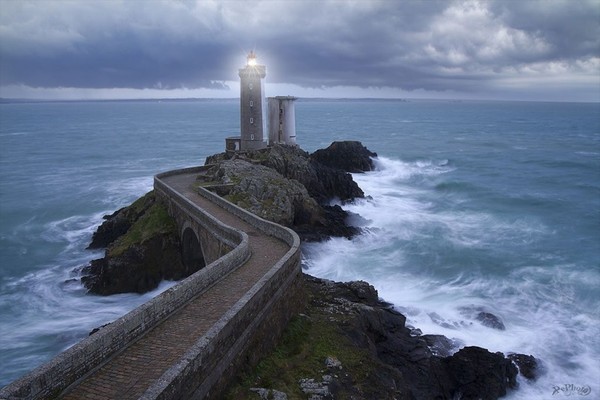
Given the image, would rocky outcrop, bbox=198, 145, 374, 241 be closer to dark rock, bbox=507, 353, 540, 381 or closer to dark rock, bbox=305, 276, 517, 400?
dark rock, bbox=305, 276, 517, 400

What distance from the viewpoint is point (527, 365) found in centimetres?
1712

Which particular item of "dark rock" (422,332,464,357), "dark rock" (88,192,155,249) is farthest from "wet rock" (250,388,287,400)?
"dark rock" (88,192,155,249)

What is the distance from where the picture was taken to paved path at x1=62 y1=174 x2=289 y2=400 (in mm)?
8891

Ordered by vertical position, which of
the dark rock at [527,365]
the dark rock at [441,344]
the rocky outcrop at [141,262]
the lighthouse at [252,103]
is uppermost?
the lighthouse at [252,103]

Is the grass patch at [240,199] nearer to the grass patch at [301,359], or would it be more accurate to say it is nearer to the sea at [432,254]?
the sea at [432,254]

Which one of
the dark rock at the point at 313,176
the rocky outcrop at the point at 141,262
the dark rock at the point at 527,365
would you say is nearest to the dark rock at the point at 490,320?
the dark rock at the point at 527,365

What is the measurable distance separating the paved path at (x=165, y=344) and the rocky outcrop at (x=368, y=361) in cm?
169

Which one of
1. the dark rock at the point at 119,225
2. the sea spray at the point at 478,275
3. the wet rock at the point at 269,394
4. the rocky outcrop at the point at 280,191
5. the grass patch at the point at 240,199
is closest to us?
the wet rock at the point at 269,394

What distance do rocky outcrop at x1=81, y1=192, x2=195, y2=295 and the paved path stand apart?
9909 mm

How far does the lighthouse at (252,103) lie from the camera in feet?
133

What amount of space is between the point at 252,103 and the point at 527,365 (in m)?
30.6

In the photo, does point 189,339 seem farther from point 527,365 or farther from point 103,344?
point 527,365

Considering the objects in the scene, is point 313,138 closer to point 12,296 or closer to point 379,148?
point 379,148

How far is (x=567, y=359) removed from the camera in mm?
18094
